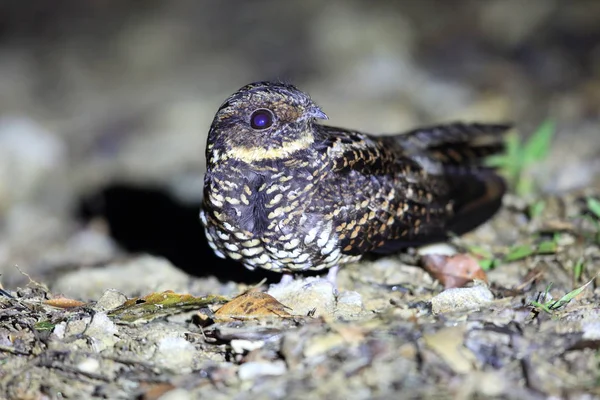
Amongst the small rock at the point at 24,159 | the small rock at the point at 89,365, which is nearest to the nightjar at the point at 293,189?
the small rock at the point at 89,365

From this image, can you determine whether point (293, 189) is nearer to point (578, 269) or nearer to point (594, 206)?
point (578, 269)

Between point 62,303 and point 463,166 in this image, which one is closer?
point 62,303

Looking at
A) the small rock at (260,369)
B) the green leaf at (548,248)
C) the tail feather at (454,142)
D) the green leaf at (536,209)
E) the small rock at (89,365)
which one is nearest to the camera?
the small rock at (260,369)

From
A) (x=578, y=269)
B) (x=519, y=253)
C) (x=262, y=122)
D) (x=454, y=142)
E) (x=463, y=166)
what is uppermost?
(x=454, y=142)

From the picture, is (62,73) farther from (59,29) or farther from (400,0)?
(400,0)

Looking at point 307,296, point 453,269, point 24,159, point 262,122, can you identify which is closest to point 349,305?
point 307,296

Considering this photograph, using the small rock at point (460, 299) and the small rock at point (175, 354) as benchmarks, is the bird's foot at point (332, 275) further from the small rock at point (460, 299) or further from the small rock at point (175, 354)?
the small rock at point (175, 354)
